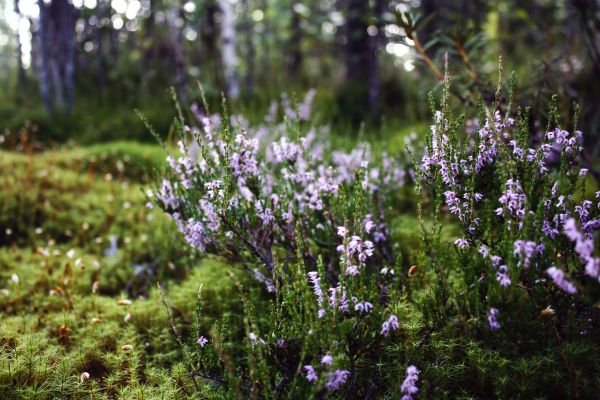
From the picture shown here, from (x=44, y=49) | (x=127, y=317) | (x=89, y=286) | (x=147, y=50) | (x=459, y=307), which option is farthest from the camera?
(x=147, y=50)

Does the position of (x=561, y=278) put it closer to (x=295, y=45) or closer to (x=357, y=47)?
(x=357, y=47)

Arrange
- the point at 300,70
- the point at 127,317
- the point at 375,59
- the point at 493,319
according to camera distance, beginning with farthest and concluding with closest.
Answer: the point at 300,70, the point at 375,59, the point at 127,317, the point at 493,319

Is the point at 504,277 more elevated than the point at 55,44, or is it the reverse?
the point at 55,44

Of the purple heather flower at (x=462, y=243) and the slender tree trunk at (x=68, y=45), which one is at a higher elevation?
the slender tree trunk at (x=68, y=45)

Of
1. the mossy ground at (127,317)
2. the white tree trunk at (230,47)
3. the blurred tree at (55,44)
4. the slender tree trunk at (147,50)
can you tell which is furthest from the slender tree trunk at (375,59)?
the blurred tree at (55,44)

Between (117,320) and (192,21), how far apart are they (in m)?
7.88

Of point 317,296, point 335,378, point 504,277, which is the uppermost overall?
point 504,277

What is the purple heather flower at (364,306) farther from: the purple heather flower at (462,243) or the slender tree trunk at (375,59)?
the slender tree trunk at (375,59)

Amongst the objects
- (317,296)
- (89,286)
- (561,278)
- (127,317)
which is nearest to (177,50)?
(89,286)

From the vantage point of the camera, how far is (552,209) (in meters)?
2.19

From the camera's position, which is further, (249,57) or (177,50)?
(249,57)

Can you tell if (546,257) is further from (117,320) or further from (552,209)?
(117,320)

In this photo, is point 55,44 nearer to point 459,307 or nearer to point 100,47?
point 100,47

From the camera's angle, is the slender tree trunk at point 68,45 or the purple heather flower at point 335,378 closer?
the purple heather flower at point 335,378
